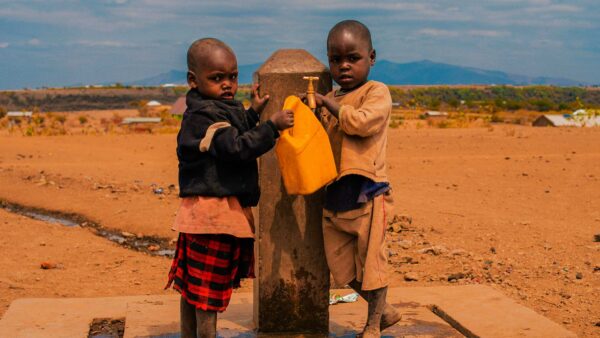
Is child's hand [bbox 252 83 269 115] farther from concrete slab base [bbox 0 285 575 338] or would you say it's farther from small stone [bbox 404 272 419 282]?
small stone [bbox 404 272 419 282]

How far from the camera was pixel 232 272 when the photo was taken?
3.78 m

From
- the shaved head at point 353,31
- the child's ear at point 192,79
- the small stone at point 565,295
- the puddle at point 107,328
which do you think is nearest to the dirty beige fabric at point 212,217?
the child's ear at point 192,79

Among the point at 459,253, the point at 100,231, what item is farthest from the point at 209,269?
the point at 100,231

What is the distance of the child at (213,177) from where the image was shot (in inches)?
141

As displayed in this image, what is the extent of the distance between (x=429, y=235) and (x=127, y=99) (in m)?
74.8

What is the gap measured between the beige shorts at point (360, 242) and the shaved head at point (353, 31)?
30.2 inches

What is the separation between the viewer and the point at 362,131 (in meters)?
3.78

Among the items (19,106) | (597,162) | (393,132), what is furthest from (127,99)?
(597,162)

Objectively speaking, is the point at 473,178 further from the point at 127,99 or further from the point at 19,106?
the point at 127,99

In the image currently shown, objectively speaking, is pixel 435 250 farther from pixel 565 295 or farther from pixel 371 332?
pixel 371 332

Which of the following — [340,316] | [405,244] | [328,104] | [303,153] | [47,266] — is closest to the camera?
[303,153]

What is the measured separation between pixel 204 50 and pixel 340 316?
199 cm

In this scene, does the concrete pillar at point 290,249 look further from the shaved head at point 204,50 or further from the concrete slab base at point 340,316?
the shaved head at point 204,50

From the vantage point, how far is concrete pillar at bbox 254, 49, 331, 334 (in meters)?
4.25
